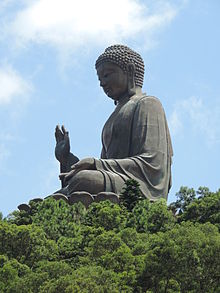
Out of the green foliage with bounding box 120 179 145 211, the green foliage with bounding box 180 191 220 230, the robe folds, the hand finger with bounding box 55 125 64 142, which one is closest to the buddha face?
the robe folds

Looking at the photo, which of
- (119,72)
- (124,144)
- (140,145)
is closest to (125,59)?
(119,72)

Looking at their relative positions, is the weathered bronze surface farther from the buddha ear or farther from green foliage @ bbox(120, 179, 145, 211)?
green foliage @ bbox(120, 179, 145, 211)

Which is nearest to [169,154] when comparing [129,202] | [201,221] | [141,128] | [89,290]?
[141,128]

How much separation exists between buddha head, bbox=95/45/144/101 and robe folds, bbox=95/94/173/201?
0.31 m

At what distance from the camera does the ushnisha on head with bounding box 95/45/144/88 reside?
2762 cm

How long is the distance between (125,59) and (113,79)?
0.55m

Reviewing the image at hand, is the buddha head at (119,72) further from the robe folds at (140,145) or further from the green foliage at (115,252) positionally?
the green foliage at (115,252)

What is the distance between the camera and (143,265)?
56.8 ft

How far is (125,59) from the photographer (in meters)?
27.7

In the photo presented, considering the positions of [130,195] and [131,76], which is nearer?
[130,195]

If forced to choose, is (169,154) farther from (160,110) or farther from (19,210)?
(19,210)

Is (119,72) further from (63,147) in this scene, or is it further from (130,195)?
(130,195)

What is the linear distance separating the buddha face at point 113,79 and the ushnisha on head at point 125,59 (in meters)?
0.10

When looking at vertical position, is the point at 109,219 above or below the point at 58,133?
below
